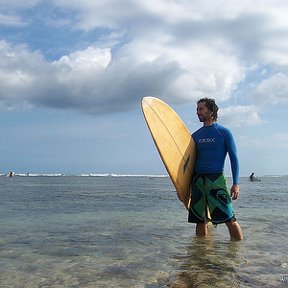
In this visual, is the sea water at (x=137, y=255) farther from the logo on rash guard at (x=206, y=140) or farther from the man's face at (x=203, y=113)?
the man's face at (x=203, y=113)

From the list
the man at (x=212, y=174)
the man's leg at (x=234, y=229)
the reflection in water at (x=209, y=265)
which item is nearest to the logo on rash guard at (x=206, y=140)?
the man at (x=212, y=174)

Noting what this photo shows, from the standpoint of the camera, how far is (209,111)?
6070 mm

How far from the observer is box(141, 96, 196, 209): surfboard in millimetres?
6250

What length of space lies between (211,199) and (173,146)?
1.05 m

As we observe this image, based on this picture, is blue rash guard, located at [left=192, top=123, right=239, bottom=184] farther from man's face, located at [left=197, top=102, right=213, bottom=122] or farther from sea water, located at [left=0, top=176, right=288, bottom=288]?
sea water, located at [left=0, top=176, right=288, bottom=288]

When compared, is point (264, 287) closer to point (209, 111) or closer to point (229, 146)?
point (229, 146)

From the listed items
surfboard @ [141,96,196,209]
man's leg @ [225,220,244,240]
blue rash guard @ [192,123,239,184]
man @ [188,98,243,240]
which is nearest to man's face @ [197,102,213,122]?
man @ [188,98,243,240]

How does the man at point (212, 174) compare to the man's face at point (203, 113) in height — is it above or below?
below

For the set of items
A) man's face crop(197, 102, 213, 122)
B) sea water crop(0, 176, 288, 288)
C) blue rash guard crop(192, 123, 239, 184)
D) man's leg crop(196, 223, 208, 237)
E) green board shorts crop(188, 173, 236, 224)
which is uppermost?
man's face crop(197, 102, 213, 122)

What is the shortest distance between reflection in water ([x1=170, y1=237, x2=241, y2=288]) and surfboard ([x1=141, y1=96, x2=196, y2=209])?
2.95 ft

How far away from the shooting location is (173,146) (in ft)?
21.0

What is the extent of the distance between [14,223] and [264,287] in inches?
238

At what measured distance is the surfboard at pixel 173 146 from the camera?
246 inches

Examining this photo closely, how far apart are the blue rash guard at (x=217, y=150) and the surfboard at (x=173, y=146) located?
28 cm
